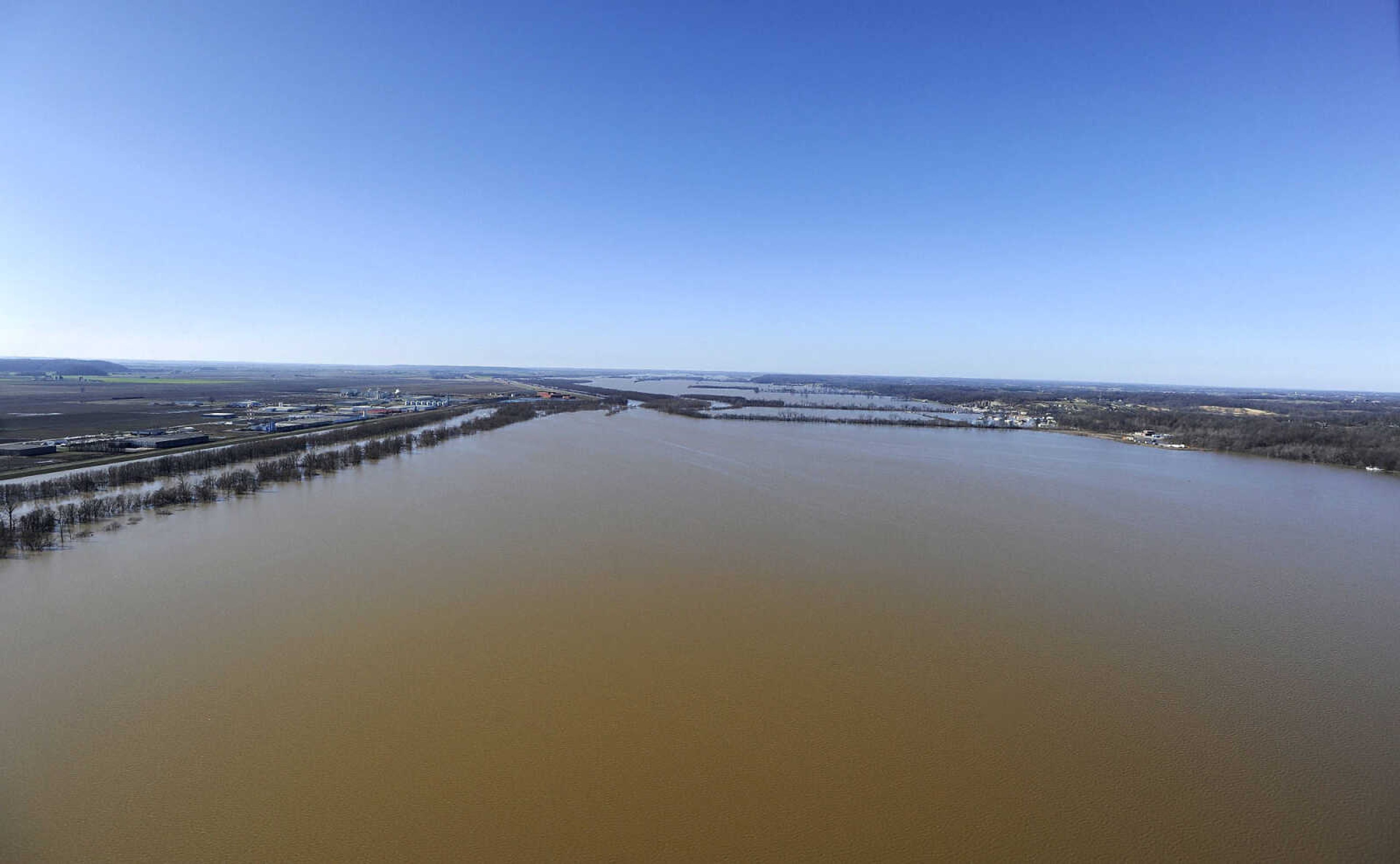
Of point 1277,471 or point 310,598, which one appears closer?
point 310,598

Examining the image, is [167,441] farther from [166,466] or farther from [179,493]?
[179,493]

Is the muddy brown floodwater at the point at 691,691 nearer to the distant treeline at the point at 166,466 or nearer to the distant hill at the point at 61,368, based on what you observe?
the distant treeline at the point at 166,466

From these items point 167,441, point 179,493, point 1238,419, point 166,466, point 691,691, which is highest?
point 1238,419

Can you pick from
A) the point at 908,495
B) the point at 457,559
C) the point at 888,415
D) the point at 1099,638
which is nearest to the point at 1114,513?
the point at 908,495

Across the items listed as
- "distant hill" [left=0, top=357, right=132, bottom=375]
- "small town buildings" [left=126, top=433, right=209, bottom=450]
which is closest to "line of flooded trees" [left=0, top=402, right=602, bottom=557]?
"small town buildings" [left=126, top=433, right=209, bottom=450]

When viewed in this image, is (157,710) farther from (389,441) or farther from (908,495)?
(389,441)

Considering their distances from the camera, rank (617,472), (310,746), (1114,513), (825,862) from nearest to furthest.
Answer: (825,862) → (310,746) → (1114,513) → (617,472)

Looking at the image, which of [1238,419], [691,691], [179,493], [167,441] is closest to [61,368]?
[167,441]
